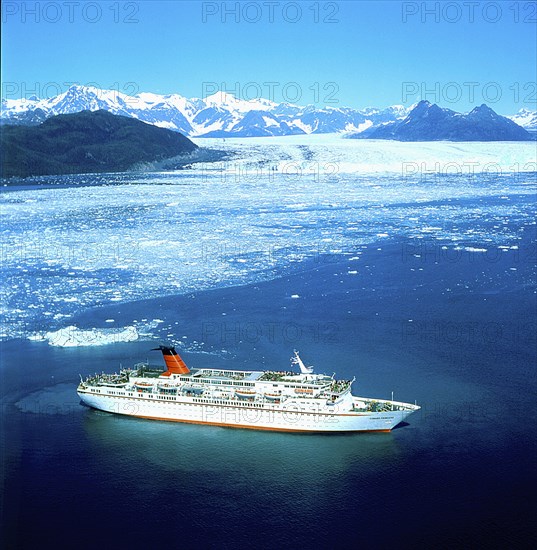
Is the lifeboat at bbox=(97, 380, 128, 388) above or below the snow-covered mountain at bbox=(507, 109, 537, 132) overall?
below

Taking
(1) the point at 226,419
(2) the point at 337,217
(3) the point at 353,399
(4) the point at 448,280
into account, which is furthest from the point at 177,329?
(2) the point at 337,217

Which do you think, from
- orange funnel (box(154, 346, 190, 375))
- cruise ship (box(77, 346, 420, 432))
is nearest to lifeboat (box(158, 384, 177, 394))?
cruise ship (box(77, 346, 420, 432))

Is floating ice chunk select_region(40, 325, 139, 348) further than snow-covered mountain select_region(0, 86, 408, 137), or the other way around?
snow-covered mountain select_region(0, 86, 408, 137)


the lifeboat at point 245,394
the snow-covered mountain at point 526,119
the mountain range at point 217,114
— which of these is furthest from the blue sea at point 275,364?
the mountain range at point 217,114

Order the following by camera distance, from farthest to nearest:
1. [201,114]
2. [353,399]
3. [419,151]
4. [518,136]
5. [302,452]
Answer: [201,114] → [518,136] → [419,151] → [353,399] → [302,452]

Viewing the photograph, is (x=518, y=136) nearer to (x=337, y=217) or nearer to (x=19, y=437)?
(x=337, y=217)

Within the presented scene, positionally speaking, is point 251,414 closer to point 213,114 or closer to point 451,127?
point 451,127

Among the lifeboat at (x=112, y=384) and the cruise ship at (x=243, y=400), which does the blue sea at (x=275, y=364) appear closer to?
the cruise ship at (x=243, y=400)
